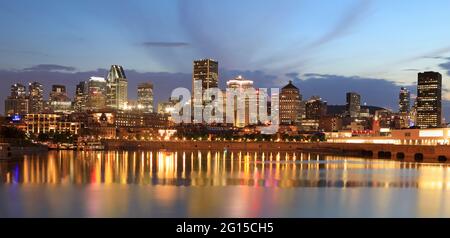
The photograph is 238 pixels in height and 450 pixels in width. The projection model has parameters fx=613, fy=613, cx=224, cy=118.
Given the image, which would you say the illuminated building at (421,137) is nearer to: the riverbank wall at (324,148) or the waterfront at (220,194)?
the riverbank wall at (324,148)

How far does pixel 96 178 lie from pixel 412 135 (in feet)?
242

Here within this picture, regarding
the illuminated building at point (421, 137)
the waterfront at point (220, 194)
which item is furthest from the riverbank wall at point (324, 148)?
the waterfront at point (220, 194)

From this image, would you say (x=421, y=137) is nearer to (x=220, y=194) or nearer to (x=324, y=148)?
(x=324, y=148)

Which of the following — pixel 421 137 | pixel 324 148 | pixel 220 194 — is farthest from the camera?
pixel 324 148

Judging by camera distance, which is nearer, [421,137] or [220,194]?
[220,194]

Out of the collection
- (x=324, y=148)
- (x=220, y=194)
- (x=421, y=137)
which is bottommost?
(x=324, y=148)

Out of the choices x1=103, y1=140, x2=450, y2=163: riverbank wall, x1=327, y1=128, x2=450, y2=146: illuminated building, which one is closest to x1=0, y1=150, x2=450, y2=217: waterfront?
x1=103, y1=140, x2=450, y2=163: riverbank wall

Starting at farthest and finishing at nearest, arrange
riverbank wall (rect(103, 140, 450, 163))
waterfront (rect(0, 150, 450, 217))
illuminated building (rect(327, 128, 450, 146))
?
illuminated building (rect(327, 128, 450, 146)) < riverbank wall (rect(103, 140, 450, 163)) < waterfront (rect(0, 150, 450, 217))

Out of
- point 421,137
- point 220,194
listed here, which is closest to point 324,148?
point 421,137

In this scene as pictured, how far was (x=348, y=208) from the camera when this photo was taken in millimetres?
33344

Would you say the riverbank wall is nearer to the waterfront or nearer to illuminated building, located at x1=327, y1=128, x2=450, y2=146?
illuminated building, located at x1=327, y1=128, x2=450, y2=146
